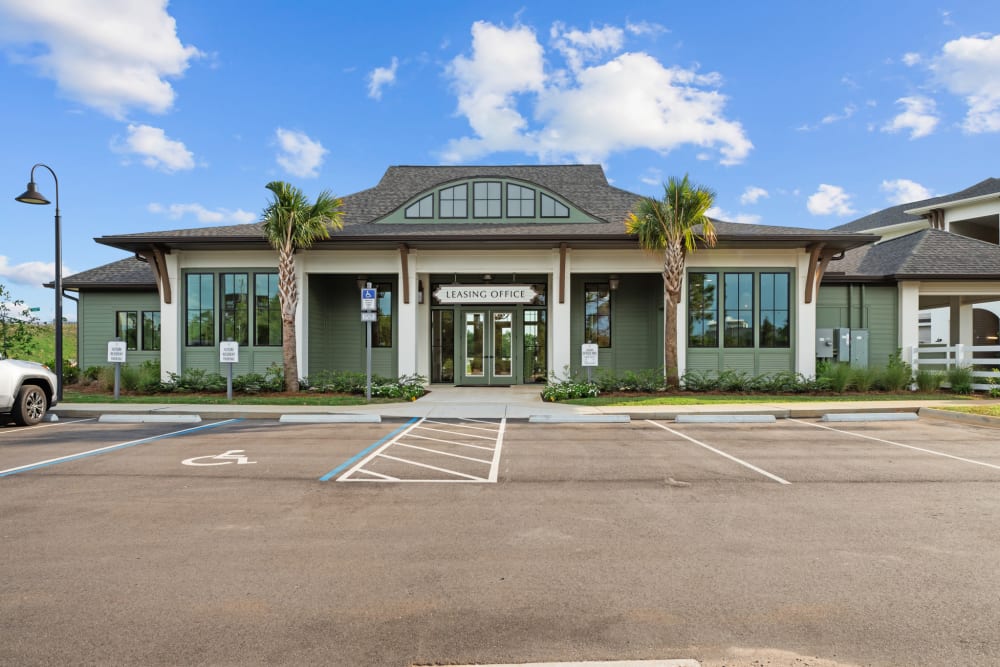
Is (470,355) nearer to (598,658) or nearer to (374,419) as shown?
(374,419)

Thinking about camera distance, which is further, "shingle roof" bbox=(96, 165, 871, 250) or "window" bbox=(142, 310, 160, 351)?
"window" bbox=(142, 310, 160, 351)

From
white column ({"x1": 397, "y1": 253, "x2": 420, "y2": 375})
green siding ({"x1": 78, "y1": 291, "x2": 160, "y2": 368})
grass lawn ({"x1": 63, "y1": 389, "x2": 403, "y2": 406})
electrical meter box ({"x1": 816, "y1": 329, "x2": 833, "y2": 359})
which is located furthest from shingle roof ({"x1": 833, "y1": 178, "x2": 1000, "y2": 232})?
green siding ({"x1": 78, "y1": 291, "x2": 160, "y2": 368})

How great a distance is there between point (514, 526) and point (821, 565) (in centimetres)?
246

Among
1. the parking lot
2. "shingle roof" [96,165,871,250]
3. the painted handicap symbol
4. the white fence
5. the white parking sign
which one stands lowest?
the painted handicap symbol

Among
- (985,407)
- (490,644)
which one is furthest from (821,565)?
(985,407)

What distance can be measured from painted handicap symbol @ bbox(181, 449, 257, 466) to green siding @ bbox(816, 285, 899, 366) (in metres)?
17.8

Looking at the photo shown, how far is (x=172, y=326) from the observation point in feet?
57.3

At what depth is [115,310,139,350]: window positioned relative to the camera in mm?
20625

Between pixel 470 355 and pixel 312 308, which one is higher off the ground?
pixel 312 308

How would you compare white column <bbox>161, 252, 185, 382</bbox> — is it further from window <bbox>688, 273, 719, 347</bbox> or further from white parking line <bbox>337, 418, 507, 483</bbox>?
window <bbox>688, 273, 719, 347</bbox>

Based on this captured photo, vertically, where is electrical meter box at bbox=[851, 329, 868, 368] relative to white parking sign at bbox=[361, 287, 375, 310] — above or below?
below

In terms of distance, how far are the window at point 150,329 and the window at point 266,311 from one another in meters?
5.64

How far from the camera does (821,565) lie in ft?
14.0

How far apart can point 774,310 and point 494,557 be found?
627 inches
